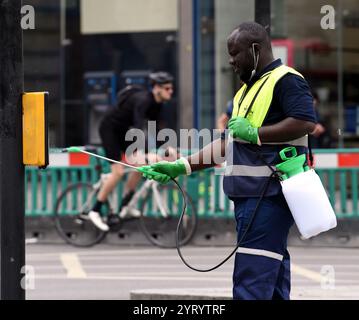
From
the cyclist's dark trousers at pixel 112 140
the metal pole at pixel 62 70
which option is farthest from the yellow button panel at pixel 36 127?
the metal pole at pixel 62 70

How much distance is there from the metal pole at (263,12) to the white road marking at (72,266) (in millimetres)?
3279

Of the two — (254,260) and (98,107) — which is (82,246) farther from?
(98,107)

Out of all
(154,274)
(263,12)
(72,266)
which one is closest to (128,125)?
(72,266)

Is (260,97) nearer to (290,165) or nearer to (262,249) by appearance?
(290,165)

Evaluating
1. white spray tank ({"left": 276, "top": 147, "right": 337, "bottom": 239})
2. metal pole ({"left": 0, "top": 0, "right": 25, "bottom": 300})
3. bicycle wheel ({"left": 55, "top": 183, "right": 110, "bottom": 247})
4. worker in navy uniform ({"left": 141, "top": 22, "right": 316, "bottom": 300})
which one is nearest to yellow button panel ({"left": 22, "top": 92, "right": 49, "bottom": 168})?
metal pole ({"left": 0, "top": 0, "right": 25, "bottom": 300})

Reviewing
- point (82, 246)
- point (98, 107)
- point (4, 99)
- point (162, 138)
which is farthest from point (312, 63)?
point (4, 99)

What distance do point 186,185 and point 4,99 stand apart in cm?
627

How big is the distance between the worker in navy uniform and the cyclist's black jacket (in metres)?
5.42

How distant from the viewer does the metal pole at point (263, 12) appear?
21.5 ft

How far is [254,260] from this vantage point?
4.93 m

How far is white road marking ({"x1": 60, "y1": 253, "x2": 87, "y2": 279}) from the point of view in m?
8.94

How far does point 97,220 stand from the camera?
36.1ft

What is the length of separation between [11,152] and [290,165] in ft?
4.71

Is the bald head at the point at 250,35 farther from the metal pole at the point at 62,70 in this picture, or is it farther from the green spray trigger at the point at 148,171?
the metal pole at the point at 62,70
